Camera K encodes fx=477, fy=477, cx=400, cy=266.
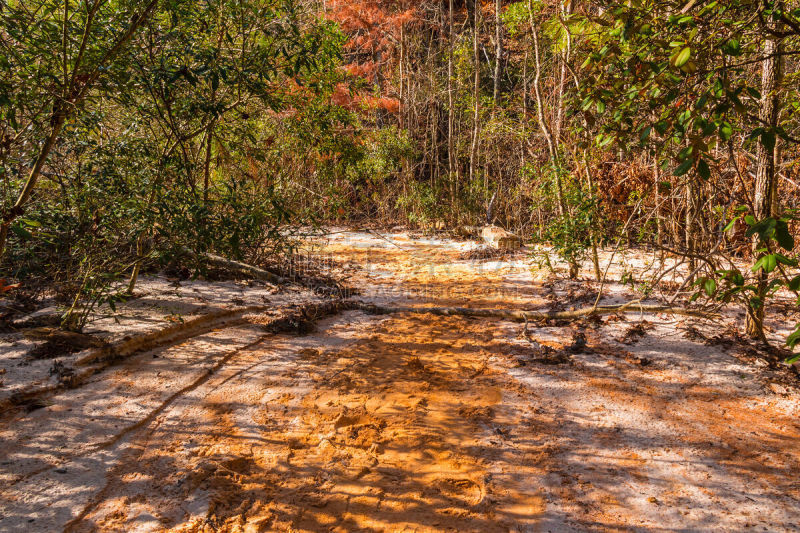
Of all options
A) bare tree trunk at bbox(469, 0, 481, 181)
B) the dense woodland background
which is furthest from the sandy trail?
bare tree trunk at bbox(469, 0, 481, 181)

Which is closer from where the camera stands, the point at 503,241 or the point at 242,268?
the point at 242,268

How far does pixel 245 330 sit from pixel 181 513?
2.71 metres

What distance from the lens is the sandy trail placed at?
2385mm

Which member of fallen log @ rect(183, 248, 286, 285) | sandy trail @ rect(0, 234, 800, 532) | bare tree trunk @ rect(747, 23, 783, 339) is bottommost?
sandy trail @ rect(0, 234, 800, 532)

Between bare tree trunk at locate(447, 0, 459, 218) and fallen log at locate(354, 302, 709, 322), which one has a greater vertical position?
bare tree trunk at locate(447, 0, 459, 218)

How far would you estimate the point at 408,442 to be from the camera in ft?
9.92

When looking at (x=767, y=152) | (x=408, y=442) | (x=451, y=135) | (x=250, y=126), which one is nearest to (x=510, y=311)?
(x=767, y=152)

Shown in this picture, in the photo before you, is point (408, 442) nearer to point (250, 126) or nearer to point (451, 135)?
point (250, 126)

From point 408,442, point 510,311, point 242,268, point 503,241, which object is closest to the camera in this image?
point 408,442

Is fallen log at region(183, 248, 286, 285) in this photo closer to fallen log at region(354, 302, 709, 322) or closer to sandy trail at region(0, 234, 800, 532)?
fallen log at region(354, 302, 709, 322)

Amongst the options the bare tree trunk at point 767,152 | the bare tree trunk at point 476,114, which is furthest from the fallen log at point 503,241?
the bare tree trunk at point 767,152

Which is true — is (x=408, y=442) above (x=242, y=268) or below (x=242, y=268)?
below

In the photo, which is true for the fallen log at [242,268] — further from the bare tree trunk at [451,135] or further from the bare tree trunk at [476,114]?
the bare tree trunk at [451,135]

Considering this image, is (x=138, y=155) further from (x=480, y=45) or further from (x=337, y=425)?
(x=480, y=45)
